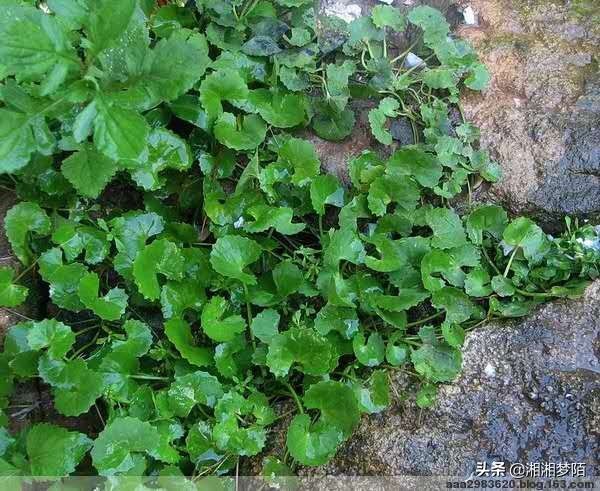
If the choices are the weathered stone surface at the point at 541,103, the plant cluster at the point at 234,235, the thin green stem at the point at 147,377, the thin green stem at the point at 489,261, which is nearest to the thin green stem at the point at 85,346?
the plant cluster at the point at 234,235

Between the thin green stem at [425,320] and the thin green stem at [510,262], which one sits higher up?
the thin green stem at [510,262]

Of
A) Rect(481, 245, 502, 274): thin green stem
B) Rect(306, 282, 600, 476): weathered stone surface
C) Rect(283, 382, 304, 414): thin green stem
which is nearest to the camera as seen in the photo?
Rect(306, 282, 600, 476): weathered stone surface

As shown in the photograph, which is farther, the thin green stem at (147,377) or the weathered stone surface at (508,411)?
the thin green stem at (147,377)

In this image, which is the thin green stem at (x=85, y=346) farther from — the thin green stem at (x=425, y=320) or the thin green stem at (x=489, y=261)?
the thin green stem at (x=489, y=261)

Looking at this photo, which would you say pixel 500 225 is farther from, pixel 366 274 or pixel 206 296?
pixel 206 296

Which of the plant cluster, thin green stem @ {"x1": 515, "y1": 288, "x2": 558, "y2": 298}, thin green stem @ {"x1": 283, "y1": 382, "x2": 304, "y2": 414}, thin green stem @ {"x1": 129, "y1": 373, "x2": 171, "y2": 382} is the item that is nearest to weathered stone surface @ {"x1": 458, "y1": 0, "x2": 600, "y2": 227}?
the plant cluster

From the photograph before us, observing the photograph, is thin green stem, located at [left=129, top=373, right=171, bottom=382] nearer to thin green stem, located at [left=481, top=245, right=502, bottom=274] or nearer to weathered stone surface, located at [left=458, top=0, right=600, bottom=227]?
thin green stem, located at [left=481, top=245, right=502, bottom=274]
